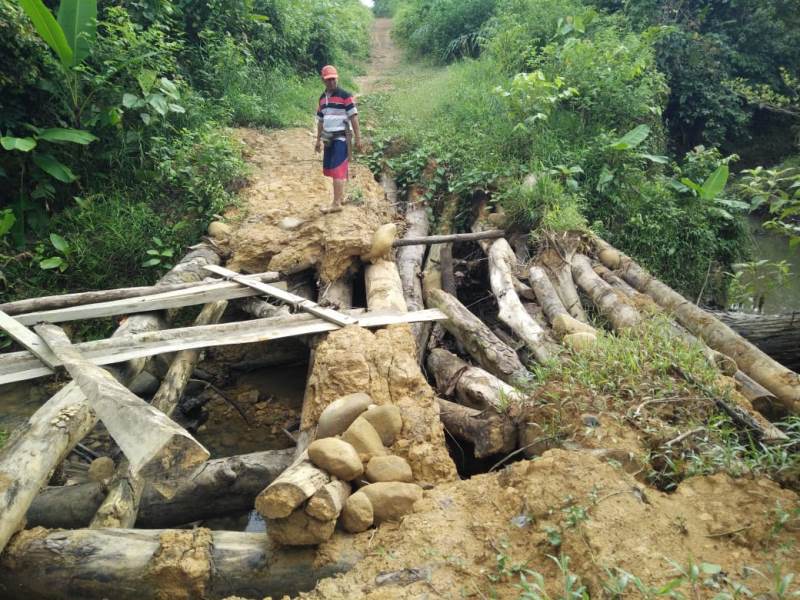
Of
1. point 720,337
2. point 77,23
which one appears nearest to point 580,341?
point 720,337

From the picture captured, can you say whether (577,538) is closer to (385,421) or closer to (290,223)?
(385,421)

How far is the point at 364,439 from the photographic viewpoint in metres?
2.75

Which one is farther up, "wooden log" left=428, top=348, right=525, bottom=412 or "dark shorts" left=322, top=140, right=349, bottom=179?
"dark shorts" left=322, top=140, right=349, bottom=179

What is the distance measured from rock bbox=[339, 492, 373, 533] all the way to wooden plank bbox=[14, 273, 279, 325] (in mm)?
2700

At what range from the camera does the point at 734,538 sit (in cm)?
212

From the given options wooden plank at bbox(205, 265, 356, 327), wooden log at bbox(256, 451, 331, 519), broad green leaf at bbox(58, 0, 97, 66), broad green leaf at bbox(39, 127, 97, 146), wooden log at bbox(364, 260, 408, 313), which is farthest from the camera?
broad green leaf at bbox(58, 0, 97, 66)

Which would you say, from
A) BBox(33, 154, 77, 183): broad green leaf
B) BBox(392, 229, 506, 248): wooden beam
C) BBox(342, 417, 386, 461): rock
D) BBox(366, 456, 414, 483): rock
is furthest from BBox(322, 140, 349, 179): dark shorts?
BBox(366, 456, 414, 483): rock

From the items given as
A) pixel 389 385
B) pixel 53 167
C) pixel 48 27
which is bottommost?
pixel 389 385

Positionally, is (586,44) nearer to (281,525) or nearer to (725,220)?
(725,220)

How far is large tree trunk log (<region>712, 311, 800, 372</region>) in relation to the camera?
4992mm

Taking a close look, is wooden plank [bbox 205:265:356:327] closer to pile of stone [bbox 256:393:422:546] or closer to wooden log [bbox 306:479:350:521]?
pile of stone [bbox 256:393:422:546]

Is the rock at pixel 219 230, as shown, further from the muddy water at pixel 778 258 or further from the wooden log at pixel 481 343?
the muddy water at pixel 778 258

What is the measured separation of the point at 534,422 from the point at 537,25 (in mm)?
9578

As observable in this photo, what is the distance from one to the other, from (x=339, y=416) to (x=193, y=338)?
1437 mm
